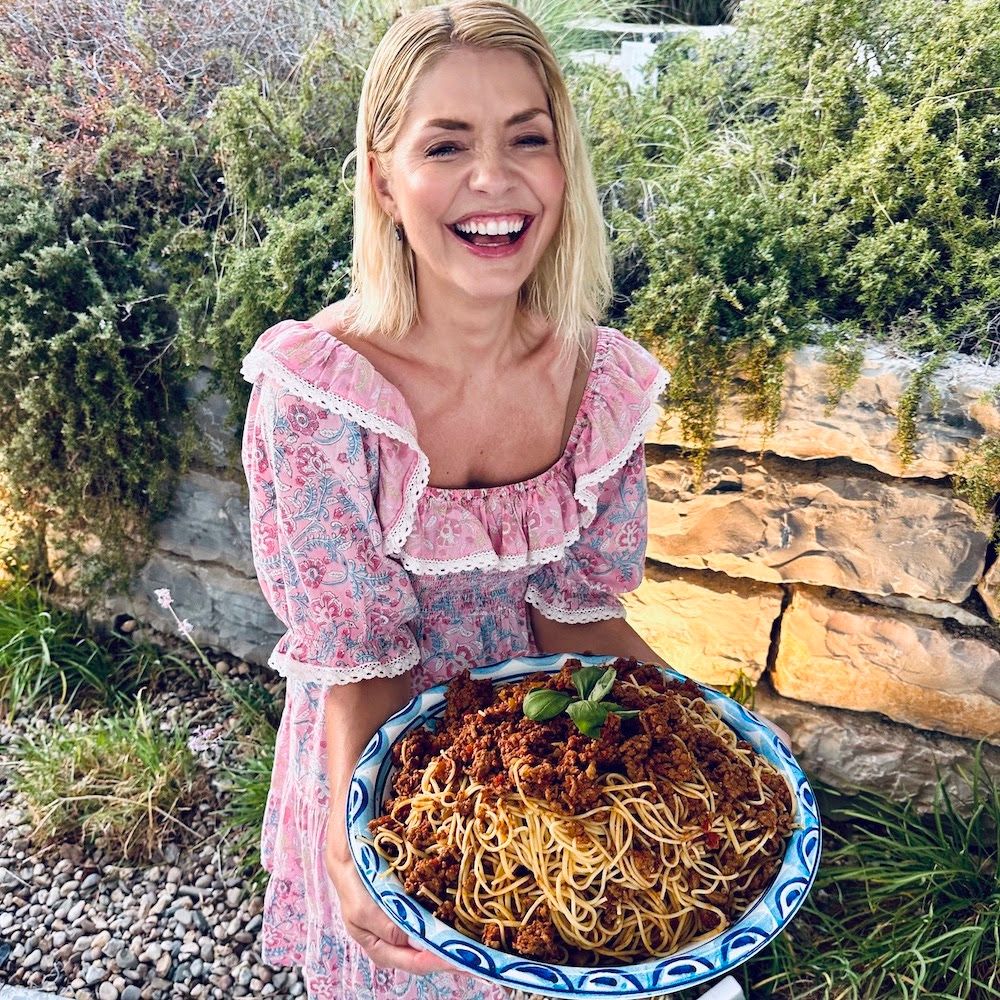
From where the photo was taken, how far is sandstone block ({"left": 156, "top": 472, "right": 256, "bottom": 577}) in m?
3.00

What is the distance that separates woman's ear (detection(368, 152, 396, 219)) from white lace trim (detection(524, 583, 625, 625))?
0.78 metres

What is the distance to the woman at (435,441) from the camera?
1384mm

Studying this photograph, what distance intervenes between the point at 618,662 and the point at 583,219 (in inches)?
30.8

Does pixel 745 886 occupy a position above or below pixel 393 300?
below

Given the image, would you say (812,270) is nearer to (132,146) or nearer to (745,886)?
(745,886)

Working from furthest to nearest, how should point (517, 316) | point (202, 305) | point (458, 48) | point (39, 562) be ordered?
point (39, 562) < point (202, 305) < point (517, 316) < point (458, 48)

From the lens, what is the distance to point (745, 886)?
1184mm

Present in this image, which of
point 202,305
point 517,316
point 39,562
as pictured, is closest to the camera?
point 517,316

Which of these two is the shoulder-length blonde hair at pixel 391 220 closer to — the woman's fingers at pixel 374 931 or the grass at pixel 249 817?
the woman's fingers at pixel 374 931

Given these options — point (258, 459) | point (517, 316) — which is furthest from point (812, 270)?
point (258, 459)

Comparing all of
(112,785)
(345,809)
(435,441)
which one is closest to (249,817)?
(112,785)

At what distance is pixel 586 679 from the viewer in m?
1.27

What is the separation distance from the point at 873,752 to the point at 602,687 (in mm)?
1639

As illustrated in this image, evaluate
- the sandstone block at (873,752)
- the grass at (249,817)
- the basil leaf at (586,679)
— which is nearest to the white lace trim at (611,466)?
the basil leaf at (586,679)
